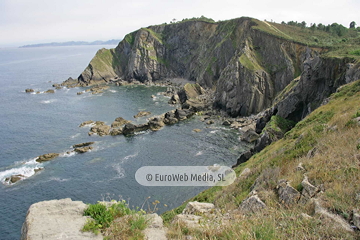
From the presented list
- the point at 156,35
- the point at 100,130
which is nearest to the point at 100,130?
the point at 100,130

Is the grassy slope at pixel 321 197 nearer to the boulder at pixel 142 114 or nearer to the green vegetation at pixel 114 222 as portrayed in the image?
the green vegetation at pixel 114 222

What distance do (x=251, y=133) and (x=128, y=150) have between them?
89.8 feet

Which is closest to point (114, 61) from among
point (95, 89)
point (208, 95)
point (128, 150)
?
point (95, 89)

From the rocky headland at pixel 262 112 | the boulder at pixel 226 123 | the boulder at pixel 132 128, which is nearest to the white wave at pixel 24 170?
the rocky headland at pixel 262 112

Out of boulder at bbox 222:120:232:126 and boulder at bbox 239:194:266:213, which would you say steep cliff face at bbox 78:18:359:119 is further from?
boulder at bbox 239:194:266:213

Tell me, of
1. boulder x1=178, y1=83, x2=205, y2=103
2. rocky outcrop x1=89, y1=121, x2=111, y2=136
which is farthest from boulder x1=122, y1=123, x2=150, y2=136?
boulder x1=178, y1=83, x2=205, y2=103

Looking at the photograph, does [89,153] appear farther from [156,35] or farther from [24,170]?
[156,35]

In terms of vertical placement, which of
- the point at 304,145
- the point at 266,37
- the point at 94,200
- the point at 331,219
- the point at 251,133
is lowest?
the point at 94,200

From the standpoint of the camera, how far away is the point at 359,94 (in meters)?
32.6

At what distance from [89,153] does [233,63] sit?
178ft

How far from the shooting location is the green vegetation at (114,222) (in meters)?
9.45

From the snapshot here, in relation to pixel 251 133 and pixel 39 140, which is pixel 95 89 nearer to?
pixel 39 140

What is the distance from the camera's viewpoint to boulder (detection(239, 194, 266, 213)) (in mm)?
11719

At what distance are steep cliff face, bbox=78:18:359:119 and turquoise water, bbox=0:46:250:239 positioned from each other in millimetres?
16470
